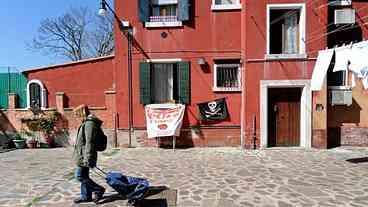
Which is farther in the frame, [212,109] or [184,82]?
[184,82]

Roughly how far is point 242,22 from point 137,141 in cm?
593

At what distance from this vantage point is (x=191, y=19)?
13352 millimetres

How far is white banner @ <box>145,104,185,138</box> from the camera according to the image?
42.9ft

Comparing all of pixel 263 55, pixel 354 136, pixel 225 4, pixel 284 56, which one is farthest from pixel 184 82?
pixel 354 136

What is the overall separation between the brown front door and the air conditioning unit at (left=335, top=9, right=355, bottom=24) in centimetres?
276

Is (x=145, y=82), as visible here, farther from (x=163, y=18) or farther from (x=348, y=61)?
(x=348, y=61)

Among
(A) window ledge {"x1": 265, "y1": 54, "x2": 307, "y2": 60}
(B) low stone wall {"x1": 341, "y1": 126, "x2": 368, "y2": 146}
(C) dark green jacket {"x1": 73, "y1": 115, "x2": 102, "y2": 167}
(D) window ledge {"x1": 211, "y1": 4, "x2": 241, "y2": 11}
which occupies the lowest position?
(B) low stone wall {"x1": 341, "y1": 126, "x2": 368, "y2": 146}

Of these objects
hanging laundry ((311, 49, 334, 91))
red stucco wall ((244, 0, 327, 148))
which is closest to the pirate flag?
red stucco wall ((244, 0, 327, 148))

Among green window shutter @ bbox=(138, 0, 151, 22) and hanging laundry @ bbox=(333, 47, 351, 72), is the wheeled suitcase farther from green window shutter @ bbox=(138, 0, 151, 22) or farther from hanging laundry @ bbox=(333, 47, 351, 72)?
green window shutter @ bbox=(138, 0, 151, 22)

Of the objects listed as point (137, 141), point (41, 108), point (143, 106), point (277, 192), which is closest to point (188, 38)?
point (143, 106)

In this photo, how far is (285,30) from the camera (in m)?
13.0

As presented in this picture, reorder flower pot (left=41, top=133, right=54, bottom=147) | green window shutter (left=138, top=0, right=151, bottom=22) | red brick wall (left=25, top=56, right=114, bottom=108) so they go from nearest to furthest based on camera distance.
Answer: green window shutter (left=138, top=0, right=151, bottom=22) → flower pot (left=41, top=133, right=54, bottom=147) → red brick wall (left=25, top=56, right=114, bottom=108)

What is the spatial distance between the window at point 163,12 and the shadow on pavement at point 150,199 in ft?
24.8

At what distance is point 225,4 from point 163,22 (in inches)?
95.2
